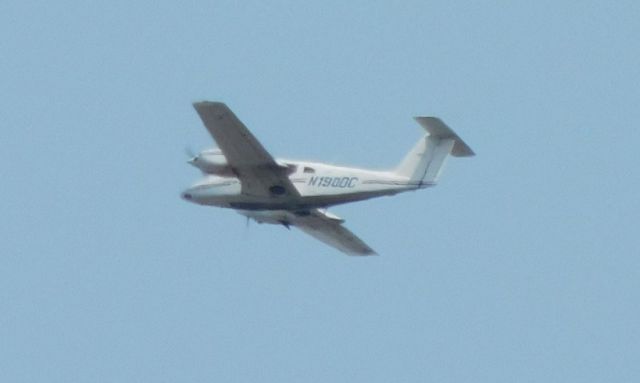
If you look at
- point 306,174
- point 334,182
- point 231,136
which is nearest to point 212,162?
point 231,136

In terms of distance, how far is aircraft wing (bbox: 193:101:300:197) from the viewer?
59.3 metres

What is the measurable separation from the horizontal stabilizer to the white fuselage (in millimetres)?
1400

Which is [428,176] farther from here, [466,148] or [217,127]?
[217,127]

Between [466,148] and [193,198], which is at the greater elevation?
[466,148]

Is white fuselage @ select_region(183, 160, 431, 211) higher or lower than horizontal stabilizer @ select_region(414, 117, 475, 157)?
lower

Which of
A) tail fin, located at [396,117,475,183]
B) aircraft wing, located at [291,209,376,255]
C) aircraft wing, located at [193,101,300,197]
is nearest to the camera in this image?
aircraft wing, located at [193,101,300,197]

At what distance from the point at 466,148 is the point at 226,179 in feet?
24.4

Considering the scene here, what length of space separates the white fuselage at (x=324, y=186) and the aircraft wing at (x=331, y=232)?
2324 millimetres

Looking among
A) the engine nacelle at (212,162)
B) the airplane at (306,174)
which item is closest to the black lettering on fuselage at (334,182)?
the airplane at (306,174)

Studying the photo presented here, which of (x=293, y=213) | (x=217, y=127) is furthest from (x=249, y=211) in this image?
(x=217, y=127)

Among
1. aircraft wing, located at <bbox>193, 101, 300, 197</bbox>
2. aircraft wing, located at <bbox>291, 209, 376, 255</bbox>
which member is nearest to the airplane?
aircraft wing, located at <bbox>193, 101, 300, 197</bbox>

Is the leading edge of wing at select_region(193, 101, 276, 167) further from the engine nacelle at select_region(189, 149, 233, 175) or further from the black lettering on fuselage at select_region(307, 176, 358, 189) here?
the black lettering on fuselage at select_region(307, 176, 358, 189)

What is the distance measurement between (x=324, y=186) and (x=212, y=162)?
3.47 metres

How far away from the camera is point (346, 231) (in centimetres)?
6738
